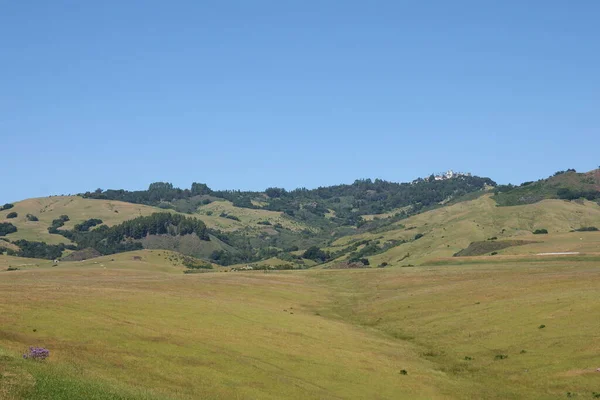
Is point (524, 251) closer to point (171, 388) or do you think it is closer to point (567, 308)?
point (567, 308)

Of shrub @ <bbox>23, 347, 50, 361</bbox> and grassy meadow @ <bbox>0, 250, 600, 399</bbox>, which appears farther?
grassy meadow @ <bbox>0, 250, 600, 399</bbox>

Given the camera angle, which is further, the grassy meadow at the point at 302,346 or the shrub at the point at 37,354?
the grassy meadow at the point at 302,346

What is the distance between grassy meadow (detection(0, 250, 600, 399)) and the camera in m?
40.2

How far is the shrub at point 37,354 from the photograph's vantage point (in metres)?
38.3

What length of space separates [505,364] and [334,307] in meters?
46.5

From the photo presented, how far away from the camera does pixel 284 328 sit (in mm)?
66375

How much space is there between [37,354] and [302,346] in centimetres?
2356

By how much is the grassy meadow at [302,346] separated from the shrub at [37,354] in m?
0.44

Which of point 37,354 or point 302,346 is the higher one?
point 37,354

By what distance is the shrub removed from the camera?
38.3 meters

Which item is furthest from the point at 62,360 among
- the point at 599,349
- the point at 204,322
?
the point at 599,349

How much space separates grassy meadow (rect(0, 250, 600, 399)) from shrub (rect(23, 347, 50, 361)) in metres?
0.44

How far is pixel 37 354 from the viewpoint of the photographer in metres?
38.7

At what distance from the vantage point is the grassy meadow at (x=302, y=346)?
40156 millimetres
